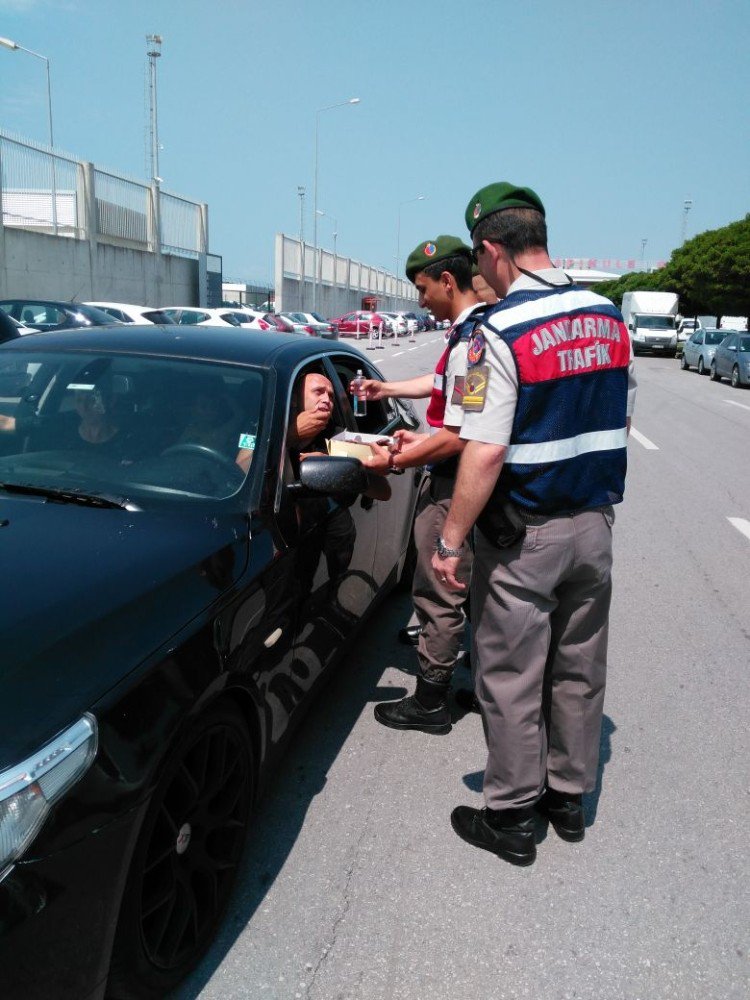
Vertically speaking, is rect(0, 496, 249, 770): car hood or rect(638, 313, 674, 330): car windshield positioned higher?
rect(638, 313, 674, 330): car windshield

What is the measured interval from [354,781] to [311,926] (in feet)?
2.48

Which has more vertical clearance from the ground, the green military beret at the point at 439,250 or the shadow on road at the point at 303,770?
the green military beret at the point at 439,250

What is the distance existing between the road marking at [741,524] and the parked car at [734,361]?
1749cm

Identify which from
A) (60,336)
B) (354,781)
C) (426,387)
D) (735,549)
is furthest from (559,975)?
(735,549)

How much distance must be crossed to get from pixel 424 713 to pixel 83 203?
30.9 meters

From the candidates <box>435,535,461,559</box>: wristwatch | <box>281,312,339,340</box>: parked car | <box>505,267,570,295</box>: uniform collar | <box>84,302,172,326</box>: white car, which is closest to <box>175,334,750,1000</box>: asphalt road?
<box>435,535,461,559</box>: wristwatch

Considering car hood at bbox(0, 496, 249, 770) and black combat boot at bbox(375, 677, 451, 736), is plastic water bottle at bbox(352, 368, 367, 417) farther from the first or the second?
car hood at bbox(0, 496, 249, 770)

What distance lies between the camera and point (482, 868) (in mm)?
2684

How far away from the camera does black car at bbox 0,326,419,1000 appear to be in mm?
1613

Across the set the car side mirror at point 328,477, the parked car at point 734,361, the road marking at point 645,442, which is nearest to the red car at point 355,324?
the parked car at point 734,361

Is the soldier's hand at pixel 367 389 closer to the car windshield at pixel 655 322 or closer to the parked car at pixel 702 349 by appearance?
the parked car at pixel 702 349

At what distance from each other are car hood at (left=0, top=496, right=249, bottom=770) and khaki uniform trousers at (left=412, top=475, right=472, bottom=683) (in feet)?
3.45

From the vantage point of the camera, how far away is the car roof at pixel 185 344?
126 inches

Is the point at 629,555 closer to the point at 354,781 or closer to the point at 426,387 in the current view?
the point at 426,387
